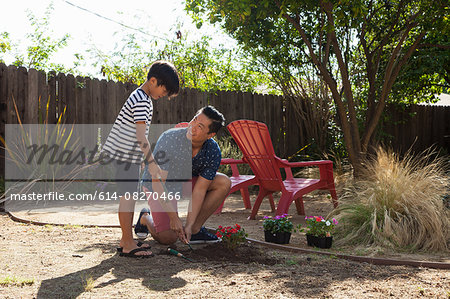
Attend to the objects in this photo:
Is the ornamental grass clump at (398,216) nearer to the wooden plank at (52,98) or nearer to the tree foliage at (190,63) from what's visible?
the wooden plank at (52,98)

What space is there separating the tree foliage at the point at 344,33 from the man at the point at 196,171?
242 centimetres

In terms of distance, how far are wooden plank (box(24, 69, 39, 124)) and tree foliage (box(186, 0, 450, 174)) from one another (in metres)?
2.26

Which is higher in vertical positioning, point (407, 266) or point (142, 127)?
point (142, 127)

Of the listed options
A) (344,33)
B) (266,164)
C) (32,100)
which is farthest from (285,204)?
(344,33)

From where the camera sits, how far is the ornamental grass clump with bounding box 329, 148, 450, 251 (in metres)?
3.35

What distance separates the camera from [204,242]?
11.0 ft

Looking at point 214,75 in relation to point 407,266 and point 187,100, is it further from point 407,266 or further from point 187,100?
point 407,266

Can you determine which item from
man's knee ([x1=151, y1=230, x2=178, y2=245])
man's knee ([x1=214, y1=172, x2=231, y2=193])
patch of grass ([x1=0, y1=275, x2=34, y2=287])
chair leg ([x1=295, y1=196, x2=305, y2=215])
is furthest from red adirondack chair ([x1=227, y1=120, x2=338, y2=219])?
patch of grass ([x1=0, y1=275, x2=34, y2=287])

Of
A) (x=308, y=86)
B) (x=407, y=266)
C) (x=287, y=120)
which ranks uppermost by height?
(x=308, y=86)

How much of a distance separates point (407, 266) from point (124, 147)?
74.1 inches

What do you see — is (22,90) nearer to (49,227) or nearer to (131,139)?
(49,227)

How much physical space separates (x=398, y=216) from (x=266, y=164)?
145 centimetres

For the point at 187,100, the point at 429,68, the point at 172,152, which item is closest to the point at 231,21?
the point at 187,100

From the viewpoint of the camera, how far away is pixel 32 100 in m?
6.16
